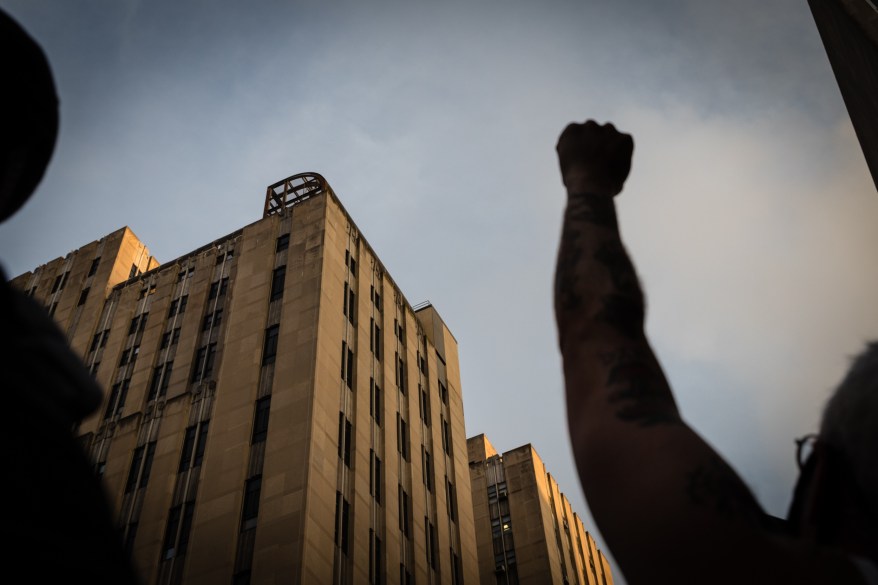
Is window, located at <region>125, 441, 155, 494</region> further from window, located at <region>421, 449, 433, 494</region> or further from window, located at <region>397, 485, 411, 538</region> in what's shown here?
window, located at <region>421, 449, 433, 494</region>

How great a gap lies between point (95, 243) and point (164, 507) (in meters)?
26.8

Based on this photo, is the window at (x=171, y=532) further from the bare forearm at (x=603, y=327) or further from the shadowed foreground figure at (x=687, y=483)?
the shadowed foreground figure at (x=687, y=483)

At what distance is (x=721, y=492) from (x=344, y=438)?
31.1 meters

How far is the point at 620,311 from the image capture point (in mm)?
2242

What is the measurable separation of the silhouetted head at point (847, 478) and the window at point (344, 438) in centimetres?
2997

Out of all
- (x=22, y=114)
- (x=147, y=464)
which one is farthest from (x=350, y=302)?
(x=22, y=114)

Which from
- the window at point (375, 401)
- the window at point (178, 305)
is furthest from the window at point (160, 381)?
the window at point (375, 401)

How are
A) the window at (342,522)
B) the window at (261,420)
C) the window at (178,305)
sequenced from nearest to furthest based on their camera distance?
the window at (342,522) → the window at (261,420) → the window at (178,305)

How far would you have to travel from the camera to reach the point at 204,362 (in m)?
35.9

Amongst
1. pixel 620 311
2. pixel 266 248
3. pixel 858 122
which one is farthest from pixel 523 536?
pixel 620 311

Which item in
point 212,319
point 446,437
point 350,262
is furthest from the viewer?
point 446,437

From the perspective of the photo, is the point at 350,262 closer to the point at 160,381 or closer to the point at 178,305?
the point at 178,305

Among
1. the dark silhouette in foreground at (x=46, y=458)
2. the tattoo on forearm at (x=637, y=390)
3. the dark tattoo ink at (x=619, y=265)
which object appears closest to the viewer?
the dark silhouette in foreground at (x=46, y=458)

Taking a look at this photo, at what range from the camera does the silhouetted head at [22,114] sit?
1.68m
